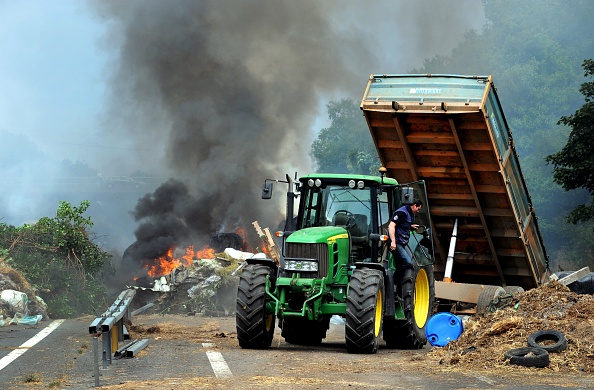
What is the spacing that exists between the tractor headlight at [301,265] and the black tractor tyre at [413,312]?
154cm

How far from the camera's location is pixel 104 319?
414 inches

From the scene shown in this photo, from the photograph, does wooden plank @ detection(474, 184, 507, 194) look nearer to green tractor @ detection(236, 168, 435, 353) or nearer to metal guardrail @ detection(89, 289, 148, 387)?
green tractor @ detection(236, 168, 435, 353)

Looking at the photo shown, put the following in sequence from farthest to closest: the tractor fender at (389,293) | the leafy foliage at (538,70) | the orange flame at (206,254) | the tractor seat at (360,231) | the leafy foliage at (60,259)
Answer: the leafy foliage at (538,70) < the orange flame at (206,254) < the leafy foliage at (60,259) < the tractor seat at (360,231) < the tractor fender at (389,293)

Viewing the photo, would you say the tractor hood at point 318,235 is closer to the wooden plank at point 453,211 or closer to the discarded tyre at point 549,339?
the discarded tyre at point 549,339

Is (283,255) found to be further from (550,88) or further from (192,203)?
(550,88)

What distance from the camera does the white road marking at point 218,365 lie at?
9.50 m

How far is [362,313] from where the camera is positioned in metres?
11.8

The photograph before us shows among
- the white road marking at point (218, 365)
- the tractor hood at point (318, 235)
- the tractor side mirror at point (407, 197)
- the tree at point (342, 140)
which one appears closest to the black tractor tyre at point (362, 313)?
the tractor hood at point (318, 235)

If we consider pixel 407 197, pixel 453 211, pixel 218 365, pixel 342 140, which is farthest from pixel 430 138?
pixel 342 140

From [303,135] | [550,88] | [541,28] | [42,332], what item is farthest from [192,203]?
[541,28]

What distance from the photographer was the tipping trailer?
14.5m

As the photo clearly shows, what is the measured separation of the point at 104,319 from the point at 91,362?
0.85 m

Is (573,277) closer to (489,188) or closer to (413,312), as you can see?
(489,188)

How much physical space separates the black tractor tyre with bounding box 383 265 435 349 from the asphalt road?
0.80ft
